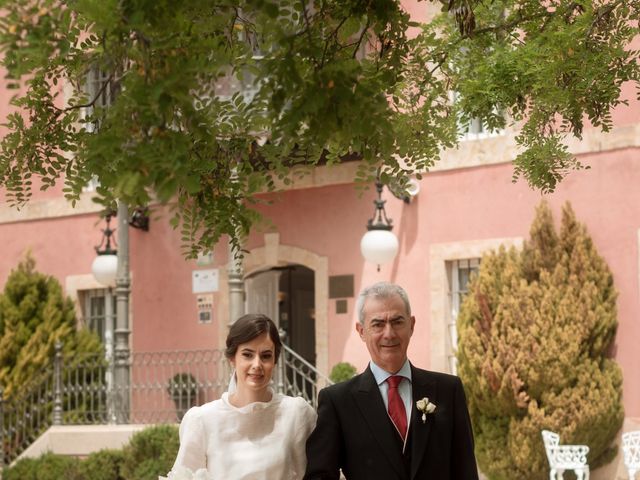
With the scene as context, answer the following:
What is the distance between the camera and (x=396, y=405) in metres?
4.94

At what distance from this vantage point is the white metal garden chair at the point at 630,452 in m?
12.1

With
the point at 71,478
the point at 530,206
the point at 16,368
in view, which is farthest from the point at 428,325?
the point at 16,368

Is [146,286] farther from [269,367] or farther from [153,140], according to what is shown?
[153,140]

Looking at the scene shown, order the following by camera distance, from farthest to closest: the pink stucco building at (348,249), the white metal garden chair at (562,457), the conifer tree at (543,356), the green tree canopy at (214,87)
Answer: the pink stucco building at (348,249), the conifer tree at (543,356), the white metal garden chair at (562,457), the green tree canopy at (214,87)

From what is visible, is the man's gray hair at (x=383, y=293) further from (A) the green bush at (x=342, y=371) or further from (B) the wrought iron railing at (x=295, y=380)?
(A) the green bush at (x=342, y=371)

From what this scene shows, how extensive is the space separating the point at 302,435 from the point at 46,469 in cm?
1043

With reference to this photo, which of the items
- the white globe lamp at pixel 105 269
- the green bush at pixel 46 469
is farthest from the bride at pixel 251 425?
the white globe lamp at pixel 105 269

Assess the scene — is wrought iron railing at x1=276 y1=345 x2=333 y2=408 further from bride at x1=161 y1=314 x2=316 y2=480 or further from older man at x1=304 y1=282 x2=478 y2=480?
older man at x1=304 y1=282 x2=478 y2=480

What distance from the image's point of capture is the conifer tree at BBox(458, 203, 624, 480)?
12.9 meters

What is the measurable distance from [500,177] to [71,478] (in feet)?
19.1

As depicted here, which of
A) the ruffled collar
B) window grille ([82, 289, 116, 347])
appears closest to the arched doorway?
window grille ([82, 289, 116, 347])

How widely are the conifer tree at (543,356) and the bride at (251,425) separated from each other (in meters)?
8.01

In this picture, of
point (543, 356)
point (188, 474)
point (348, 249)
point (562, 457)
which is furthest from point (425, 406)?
point (348, 249)

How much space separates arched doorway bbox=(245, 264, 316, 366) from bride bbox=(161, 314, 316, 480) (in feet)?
37.3
